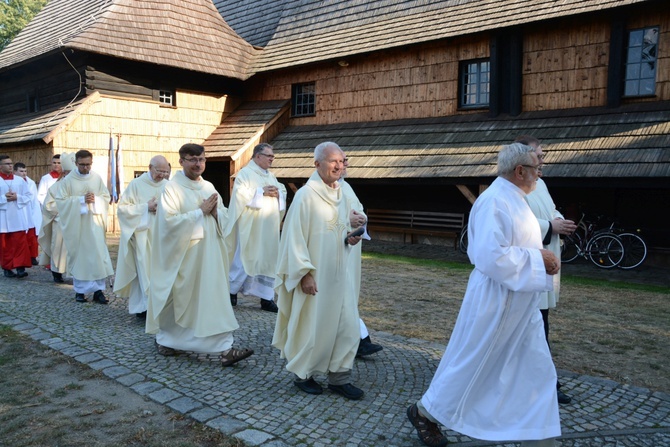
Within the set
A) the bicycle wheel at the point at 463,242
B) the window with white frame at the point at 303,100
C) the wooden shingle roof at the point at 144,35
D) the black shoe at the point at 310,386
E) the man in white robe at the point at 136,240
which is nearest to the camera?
the black shoe at the point at 310,386

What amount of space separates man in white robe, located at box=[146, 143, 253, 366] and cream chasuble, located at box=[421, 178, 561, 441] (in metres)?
2.32

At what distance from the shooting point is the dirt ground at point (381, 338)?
365 centimetres

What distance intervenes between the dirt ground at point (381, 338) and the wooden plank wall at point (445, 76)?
5070 mm

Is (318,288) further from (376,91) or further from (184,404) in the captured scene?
(376,91)

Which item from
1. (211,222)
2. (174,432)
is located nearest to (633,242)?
(211,222)

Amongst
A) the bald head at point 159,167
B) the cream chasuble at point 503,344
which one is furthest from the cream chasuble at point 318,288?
the bald head at point 159,167

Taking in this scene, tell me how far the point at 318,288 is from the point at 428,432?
4.45 feet

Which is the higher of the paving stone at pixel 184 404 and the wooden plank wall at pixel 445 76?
the wooden plank wall at pixel 445 76

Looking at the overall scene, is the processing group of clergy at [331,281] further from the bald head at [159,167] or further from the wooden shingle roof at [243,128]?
the wooden shingle roof at [243,128]

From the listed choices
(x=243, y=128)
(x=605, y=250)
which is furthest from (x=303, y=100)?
(x=605, y=250)

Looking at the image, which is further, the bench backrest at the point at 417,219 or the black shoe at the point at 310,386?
the bench backrest at the point at 417,219

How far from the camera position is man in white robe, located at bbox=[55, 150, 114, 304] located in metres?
7.75

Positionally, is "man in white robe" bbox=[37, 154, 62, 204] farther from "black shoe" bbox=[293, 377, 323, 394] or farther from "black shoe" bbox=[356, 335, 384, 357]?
"black shoe" bbox=[293, 377, 323, 394]

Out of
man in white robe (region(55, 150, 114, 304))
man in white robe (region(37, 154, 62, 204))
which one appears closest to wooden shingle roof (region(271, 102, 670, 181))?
man in white robe (region(37, 154, 62, 204))
